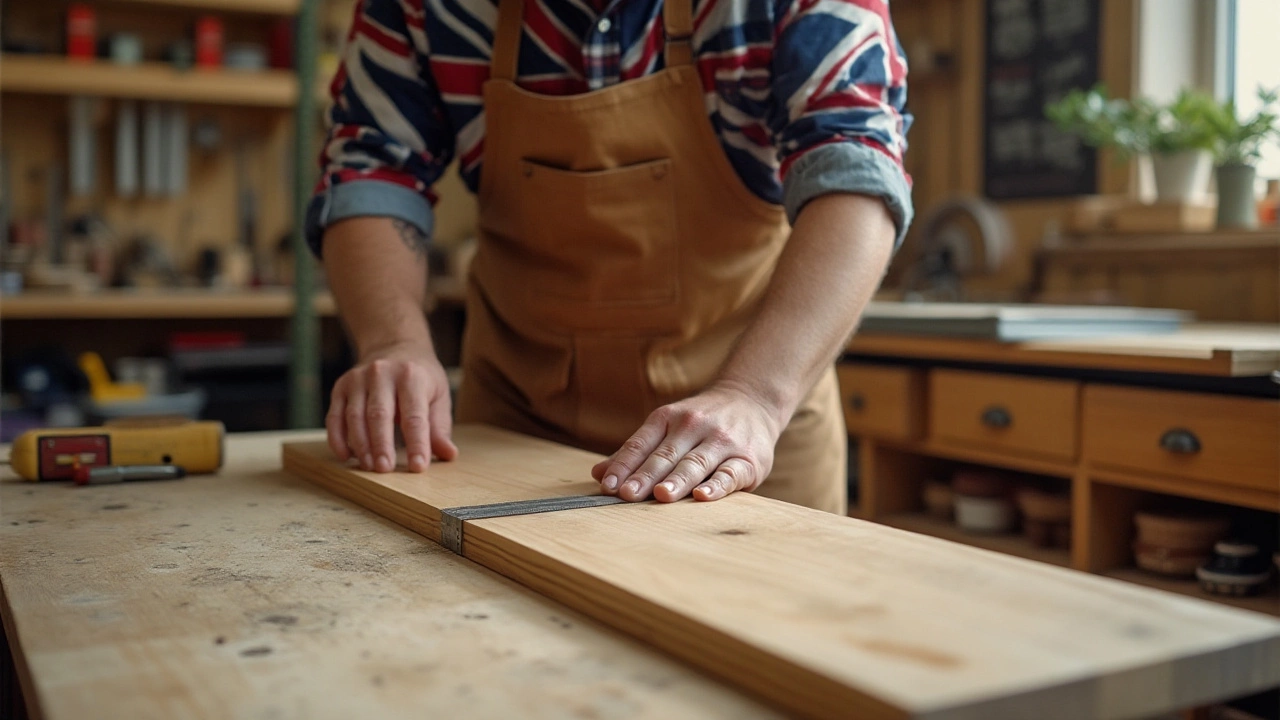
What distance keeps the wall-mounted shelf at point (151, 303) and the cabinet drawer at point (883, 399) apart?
79.6 inches

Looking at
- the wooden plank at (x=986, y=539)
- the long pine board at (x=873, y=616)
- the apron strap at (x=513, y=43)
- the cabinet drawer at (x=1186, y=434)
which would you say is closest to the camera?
the long pine board at (x=873, y=616)

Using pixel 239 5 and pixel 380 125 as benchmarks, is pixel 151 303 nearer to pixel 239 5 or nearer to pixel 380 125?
pixel 239 5

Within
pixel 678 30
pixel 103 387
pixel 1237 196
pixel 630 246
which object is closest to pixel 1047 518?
pixel 1237 196

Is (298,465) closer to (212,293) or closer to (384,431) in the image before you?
(384,431)

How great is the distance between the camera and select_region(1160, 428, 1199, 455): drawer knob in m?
1.73

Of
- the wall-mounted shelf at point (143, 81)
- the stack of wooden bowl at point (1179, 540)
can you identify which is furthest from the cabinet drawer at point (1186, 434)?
the wall-mounted shelf at point (143, 81)

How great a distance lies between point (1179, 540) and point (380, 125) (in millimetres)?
1349

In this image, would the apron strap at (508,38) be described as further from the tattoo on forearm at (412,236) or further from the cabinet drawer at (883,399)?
the cabinet drawer at (883,399)

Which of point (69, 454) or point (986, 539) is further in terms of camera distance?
point (986, 539)

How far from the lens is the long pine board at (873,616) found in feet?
1.69

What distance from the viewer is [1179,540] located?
6.02 ft

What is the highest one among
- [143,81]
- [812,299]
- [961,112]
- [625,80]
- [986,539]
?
[143,81]

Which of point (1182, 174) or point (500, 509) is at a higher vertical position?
point (1182, 174)

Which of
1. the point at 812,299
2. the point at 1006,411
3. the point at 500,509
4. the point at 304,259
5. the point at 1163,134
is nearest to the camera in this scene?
the point at 500,509
